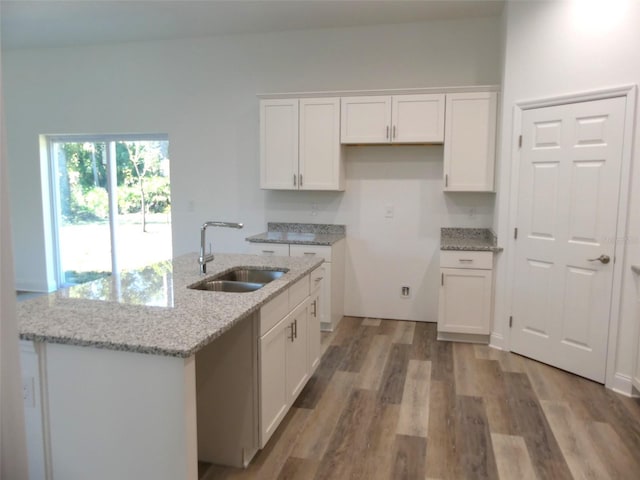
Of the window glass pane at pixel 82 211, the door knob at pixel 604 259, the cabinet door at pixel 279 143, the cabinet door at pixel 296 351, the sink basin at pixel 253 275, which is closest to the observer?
the cabinet door at pixel 296 351

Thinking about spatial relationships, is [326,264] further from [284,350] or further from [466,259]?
[284,350]

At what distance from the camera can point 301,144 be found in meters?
4.64

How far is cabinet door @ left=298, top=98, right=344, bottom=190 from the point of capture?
179 inches

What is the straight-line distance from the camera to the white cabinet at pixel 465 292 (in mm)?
4121

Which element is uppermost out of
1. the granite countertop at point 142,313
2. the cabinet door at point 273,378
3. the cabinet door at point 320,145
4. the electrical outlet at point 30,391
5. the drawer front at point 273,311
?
the cabinet door at point 320,145

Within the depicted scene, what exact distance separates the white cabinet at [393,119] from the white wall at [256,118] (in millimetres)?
369

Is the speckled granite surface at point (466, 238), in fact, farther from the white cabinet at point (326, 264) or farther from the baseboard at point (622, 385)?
the baseboard at point (622, 385)

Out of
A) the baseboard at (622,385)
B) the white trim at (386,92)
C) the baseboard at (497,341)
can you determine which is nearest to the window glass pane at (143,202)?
the white trim at (386,92)

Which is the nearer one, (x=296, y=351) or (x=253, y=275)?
(x=296, y=351)

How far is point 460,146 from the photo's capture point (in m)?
4.30

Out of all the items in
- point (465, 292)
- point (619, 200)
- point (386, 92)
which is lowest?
point (465, 292)

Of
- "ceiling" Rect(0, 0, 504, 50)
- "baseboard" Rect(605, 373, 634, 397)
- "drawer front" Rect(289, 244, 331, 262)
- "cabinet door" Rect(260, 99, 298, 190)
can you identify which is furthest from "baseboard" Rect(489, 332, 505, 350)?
"ceiling" Rect(0, 0, 504, 50)

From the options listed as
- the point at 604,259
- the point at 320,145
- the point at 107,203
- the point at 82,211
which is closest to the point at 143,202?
the point at 107,203

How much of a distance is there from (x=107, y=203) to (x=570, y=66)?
4999 mm
